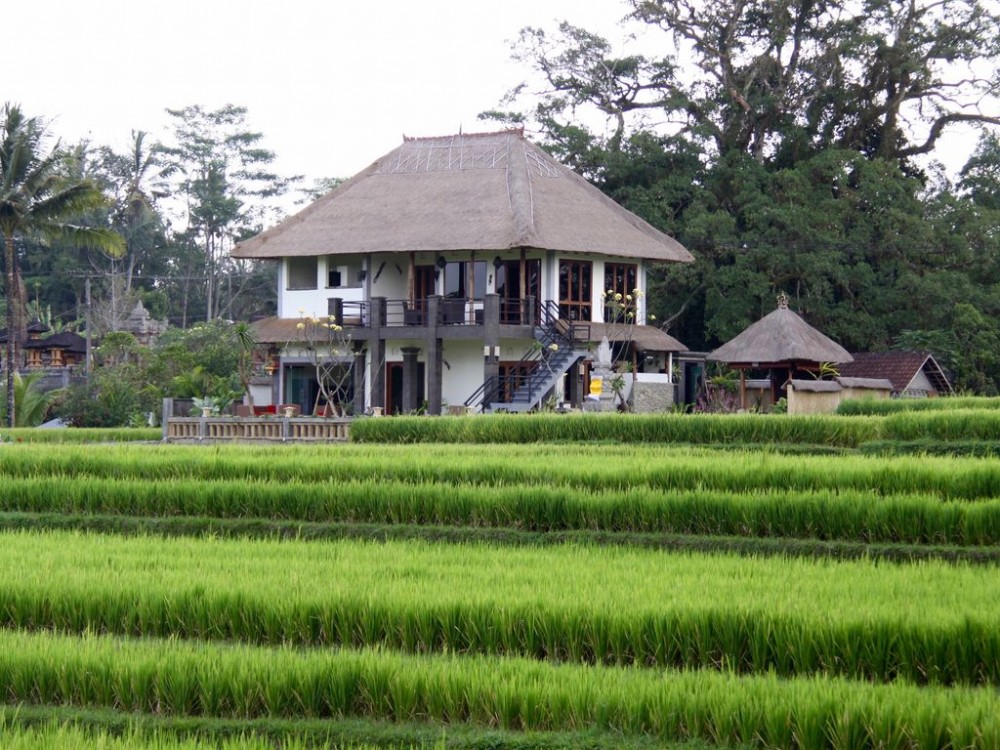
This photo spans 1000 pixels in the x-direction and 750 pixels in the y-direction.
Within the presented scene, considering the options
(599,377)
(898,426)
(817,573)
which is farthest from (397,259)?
(817,573)

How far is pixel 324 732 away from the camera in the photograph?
6586 millimetres

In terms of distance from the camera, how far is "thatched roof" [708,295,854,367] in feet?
101

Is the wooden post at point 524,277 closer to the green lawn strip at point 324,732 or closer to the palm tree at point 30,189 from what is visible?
the palm tree at point 30,189

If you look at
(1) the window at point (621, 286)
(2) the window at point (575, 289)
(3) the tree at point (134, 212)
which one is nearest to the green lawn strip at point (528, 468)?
(2) the window at point (575, 289)

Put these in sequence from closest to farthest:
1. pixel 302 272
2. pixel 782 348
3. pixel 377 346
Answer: pixel 782 348 → pixel 377 346 → pixel 302 272

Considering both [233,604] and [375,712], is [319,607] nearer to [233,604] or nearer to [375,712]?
[233,604]

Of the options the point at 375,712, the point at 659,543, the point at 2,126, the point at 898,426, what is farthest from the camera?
the point at 2,126

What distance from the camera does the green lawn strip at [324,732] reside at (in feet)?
20.4

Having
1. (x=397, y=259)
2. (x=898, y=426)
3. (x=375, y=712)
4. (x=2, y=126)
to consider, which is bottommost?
A: (x=375, y=712)

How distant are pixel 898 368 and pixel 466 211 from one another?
37.7ft

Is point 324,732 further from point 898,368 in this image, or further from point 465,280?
point 898,368

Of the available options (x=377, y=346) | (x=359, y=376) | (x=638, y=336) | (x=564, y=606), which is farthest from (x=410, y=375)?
(x=564, y=606)

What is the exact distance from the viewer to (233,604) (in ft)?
27.5

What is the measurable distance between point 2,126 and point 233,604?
89.6 ft
